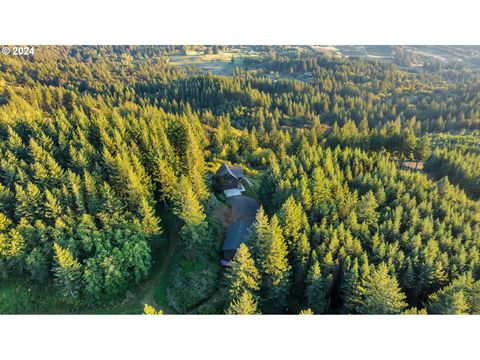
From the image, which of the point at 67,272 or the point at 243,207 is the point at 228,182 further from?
the point at 67,272

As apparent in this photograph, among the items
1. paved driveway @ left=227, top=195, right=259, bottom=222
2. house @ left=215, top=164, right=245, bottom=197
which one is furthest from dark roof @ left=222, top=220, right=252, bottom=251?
house @ left=215, top=164, right=245, bottom=197

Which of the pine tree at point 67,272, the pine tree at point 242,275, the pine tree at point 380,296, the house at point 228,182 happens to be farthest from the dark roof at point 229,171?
the pine tree at point 380,296

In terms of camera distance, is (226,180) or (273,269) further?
(226,180)

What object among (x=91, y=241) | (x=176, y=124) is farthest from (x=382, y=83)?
(x=91, y=241)

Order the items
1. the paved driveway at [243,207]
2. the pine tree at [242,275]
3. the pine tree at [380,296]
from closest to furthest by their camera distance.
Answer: the pine tree at [380,296], the pine tree at [242,275], the paved driveway at [243,207]

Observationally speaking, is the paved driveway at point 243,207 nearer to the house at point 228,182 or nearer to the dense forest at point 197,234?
the house at point 228,182

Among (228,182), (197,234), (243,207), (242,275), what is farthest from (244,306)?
(228,182)

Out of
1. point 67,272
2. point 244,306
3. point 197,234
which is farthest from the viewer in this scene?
point 197,234

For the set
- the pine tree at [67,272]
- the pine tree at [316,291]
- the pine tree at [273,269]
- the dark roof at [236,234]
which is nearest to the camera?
the pine tree at [67,272]

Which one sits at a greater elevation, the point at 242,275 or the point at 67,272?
the point at 242,275
